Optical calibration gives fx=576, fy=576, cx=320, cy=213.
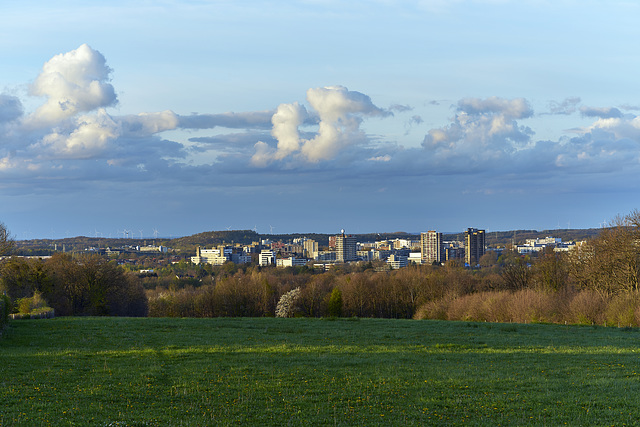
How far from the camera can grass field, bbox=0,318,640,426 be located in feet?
42.2

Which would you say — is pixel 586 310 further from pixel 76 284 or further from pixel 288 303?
pixel 76 284

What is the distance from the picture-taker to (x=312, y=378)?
17031 millimetres

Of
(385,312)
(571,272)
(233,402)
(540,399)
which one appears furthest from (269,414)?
Result: (385,312)

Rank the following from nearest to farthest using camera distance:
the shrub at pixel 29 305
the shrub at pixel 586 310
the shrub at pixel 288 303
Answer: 1. the shrub at pixel 29 305
2. the shrub at pixel 586 310
3. the shrub at pixel 288 303

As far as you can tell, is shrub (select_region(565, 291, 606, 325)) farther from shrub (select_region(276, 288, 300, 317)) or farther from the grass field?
shrub (select_region(276, 288, 300, 317))

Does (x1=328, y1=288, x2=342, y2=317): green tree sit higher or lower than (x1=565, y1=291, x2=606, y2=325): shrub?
lower

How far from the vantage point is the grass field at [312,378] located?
12.9 metres

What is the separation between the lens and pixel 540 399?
1466 centimetres

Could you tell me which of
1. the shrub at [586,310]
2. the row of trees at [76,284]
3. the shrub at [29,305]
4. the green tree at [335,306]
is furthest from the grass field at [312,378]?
the green tree at [335,306]

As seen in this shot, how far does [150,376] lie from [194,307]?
71006 millimetres

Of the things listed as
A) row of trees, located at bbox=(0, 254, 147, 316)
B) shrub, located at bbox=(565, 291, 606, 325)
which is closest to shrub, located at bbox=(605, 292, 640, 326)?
shrub, located at bbox=(565, 291, 606, 325)

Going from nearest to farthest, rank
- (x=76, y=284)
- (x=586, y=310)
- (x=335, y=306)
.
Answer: (x=586, y=310) → (x=76, y=284) → (x=335, y=306)

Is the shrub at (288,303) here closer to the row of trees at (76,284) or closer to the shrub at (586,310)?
the row of trees at (76,284)

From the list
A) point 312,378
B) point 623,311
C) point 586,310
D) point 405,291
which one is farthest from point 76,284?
point 312,378
